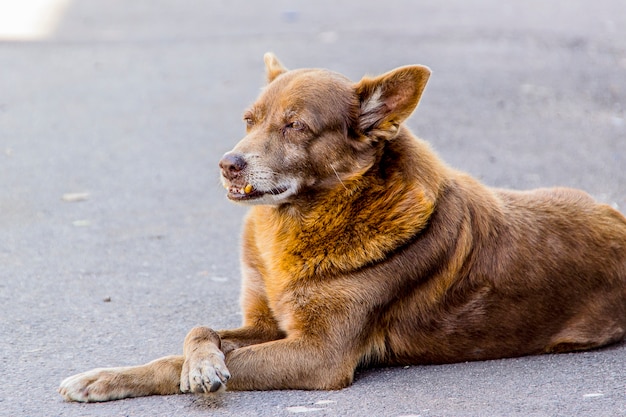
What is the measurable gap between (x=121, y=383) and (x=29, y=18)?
13.6 meters

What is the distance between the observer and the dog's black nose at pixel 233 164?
491cm

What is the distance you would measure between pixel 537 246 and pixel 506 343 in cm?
51

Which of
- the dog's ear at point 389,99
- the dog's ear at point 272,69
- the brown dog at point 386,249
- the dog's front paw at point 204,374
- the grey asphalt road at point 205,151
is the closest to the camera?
the dog's front paw at point 204,374

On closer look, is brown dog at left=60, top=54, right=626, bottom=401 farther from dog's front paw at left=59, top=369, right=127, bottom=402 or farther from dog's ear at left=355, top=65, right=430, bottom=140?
dog's front paw at left=59, top=369, right=127, bottom=402

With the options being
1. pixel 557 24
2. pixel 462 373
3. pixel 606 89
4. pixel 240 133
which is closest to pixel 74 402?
pixel 462 373

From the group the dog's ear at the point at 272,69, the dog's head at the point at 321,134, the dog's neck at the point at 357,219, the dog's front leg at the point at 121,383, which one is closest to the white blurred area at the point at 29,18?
the dog's ear at the point at 272,69

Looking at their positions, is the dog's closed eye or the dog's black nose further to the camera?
the dog's closed eye

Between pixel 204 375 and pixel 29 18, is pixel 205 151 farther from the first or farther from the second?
pixel 29 18

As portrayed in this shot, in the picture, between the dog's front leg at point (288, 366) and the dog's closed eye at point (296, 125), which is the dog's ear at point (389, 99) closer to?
the dog's closed eye at point (296, 125)

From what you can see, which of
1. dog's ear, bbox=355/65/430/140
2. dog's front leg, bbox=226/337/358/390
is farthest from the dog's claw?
dog's ear, bbox=355/65/430/140

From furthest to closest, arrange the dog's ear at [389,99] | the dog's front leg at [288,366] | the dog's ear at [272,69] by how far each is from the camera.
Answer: the dog's ear at [272,69]
the dog's ear at [389,99]
the dog's front leg at [288,366]

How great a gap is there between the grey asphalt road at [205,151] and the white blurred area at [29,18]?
24 centimetres

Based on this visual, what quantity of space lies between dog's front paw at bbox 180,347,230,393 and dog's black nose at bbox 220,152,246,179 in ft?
2.99

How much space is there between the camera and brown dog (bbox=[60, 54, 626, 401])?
15.9 ft
